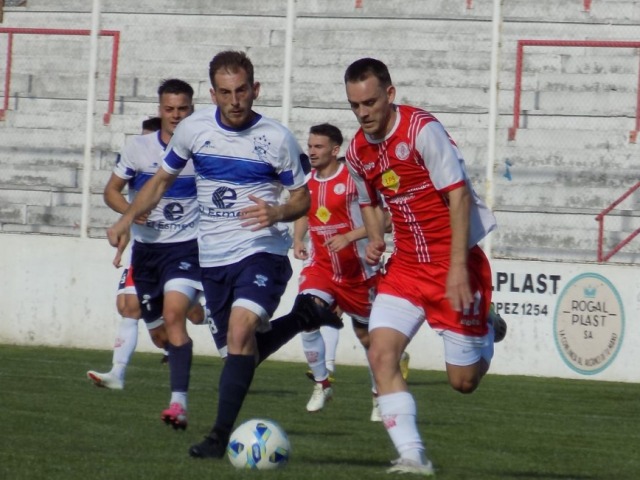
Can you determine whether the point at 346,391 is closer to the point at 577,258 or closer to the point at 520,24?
the point at 577,258

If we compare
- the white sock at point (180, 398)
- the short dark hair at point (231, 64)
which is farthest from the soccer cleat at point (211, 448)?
the short dark hair at point (231, 64)

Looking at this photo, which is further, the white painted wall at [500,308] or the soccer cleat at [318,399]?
the white painted wall at [500,308]

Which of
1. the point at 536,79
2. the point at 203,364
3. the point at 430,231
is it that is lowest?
the point at 203,364

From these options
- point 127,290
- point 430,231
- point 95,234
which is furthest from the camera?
point 95,234

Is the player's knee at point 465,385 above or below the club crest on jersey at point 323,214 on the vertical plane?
below

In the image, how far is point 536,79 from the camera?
63.4 feet

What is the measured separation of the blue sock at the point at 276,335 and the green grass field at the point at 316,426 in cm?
56

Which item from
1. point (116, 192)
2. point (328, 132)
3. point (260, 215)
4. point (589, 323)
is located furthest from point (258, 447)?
point (589, 323)

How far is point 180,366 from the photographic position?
8625mm

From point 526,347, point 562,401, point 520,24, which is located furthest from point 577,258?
point 562,401

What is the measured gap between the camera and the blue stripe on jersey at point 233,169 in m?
7.39

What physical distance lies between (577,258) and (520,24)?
13.2 feet

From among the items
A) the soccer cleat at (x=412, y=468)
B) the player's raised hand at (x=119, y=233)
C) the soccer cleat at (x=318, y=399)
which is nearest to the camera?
the soccer cleat at (x=412, y=468)

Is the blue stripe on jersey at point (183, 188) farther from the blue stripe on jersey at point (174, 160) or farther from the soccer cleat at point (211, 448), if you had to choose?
the soccer cleat at point (211, 448)
